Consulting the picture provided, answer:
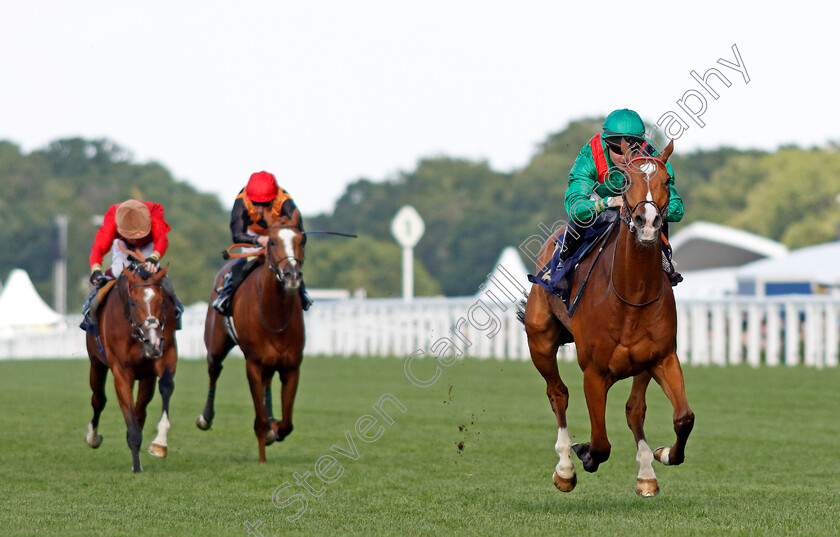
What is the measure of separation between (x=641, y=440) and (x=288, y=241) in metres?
3.74

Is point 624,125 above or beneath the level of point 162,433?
above

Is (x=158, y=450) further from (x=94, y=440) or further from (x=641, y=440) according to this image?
(x=641, y=440)

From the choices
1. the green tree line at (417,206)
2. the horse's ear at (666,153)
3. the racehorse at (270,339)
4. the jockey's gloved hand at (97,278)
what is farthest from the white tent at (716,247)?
the horse's ear at (666,153)

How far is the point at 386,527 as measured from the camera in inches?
301

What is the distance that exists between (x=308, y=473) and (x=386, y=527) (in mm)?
2803

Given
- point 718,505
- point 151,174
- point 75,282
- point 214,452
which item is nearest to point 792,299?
point 214,452

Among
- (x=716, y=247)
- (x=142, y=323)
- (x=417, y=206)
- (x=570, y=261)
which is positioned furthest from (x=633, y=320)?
(x=417, y=206)

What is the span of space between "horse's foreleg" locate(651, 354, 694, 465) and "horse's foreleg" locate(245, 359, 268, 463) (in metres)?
Result: 4.34

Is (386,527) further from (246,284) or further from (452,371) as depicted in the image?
(452,371)

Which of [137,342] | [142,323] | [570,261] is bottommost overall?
[137,342]

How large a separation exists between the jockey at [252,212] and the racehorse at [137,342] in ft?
1.98

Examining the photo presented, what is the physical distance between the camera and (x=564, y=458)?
27.7ft

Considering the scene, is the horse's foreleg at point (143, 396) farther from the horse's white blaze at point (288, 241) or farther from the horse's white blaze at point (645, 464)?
the horse's white blaze at point (645, 464)

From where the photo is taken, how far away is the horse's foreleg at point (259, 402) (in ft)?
36.7
